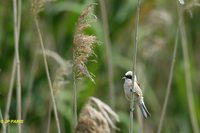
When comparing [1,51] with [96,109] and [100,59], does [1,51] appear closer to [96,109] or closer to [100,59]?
[100,59]

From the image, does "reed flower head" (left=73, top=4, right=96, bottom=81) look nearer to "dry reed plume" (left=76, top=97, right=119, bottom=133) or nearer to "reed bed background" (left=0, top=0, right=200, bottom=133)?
"dry reed plume" (left=76, top=97, right=119, bottom=133)

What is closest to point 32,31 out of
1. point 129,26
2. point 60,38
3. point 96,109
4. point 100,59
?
point 60,38

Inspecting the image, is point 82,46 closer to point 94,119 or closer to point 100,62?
point 94,119

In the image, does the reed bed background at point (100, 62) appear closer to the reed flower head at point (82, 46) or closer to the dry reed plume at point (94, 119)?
the dry reed plume at point (94, 119)

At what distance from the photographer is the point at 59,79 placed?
2.89 metres

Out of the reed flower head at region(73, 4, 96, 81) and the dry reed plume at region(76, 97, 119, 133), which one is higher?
the reed flower head at region(73, 4, 96, 81)

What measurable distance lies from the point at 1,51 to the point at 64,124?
2.99ft

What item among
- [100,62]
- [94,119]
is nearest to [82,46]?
[94,119]

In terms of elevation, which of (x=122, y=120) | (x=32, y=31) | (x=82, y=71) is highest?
(x=32, y=31)

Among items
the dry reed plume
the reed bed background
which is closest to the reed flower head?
the dry reed plume

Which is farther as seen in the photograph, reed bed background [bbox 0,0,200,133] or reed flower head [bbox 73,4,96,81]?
reed bed background [bbox 0,0,200,133]

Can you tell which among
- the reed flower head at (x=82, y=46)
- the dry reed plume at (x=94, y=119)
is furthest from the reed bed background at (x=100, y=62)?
the reed flower head at (x=82, y=46)

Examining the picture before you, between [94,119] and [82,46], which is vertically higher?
[82,46]

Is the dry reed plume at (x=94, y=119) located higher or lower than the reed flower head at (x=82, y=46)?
lower
